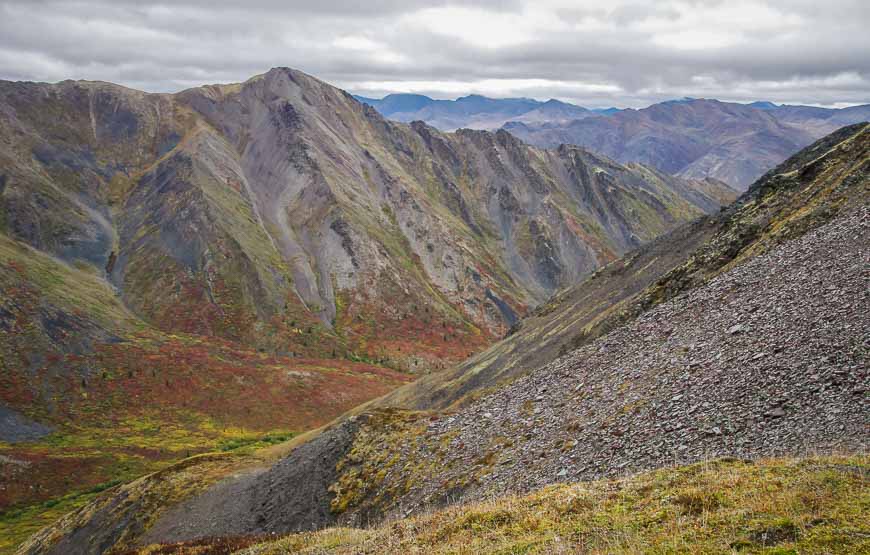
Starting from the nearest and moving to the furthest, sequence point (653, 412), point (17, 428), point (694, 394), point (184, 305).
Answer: point (694, 394) → point (653, 412) → point (17, 428) → point (184, 305)

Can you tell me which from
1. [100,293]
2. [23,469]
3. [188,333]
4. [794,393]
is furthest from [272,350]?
[794,393]

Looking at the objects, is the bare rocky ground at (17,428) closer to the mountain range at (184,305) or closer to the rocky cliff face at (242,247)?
the mountain range at (184,305)

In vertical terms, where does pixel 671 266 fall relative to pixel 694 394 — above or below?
above

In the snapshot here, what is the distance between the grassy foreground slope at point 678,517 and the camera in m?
12.3

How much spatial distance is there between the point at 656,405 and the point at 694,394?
5.87 feet

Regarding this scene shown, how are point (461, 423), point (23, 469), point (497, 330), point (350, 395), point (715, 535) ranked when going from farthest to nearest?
point (497, 330), point (350, 395), point (23, 469), point (461, 423), point (715, 535)

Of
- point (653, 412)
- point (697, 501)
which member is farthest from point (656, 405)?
point (697, 501)

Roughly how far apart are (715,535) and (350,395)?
359 feet

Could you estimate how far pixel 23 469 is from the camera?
77500 mm

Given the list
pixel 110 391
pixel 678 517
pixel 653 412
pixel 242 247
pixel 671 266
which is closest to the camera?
pixel 678 517

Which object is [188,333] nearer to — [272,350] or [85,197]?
[272,350]

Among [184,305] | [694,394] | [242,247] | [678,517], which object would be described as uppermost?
[678,517]

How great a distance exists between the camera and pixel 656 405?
25578 millimetres

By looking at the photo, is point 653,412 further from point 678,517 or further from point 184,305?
point 184,305
